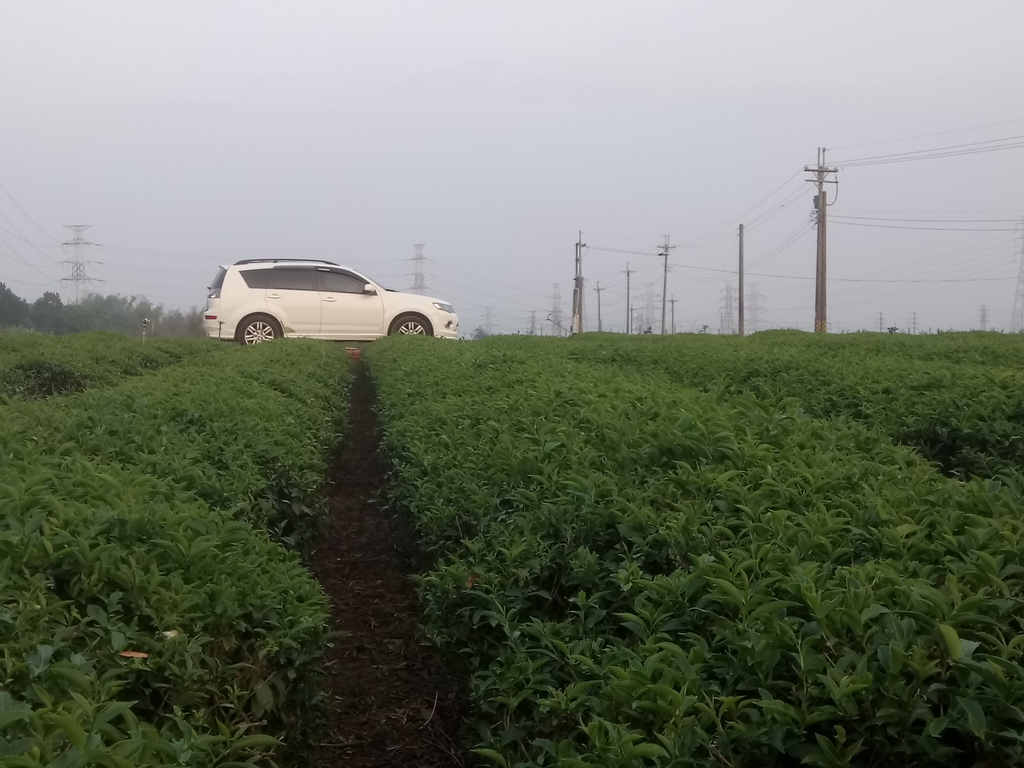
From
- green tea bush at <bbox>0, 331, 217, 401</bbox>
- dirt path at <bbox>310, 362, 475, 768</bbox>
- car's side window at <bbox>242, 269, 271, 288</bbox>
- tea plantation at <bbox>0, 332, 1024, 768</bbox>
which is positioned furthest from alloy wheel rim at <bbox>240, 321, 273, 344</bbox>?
tea plantation at <bbox>0, 332, 1024, 768</bbox>

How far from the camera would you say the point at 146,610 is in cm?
213

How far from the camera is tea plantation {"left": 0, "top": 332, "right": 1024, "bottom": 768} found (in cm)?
165

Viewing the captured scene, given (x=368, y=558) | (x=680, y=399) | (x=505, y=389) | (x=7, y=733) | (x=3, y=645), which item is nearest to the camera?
(x=7, y=733)

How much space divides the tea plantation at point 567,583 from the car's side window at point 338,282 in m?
9.76

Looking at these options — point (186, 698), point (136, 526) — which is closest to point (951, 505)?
point (186, 698)

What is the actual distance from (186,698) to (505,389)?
3.83m

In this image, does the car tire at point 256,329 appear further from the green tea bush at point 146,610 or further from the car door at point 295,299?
the green tea bush at point 146,610

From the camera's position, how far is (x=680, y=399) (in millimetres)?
4695

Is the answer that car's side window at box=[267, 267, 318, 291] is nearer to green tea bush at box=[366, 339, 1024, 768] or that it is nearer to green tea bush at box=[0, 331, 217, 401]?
green tea bush at box=[0, 331, 217, 401]

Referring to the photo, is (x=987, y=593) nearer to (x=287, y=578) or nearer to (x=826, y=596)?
(x=826, y=596)

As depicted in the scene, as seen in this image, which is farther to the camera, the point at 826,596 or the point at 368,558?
the point at 368,558

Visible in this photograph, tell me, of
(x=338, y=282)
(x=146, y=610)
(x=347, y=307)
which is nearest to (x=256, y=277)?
(x=338, y=282)

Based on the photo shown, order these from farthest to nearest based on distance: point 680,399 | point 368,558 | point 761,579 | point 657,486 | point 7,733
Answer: point 368,558
point 680,399
point 657,486
point 761,579
point 7,733

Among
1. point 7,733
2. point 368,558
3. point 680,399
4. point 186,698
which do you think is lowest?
point 368,558
